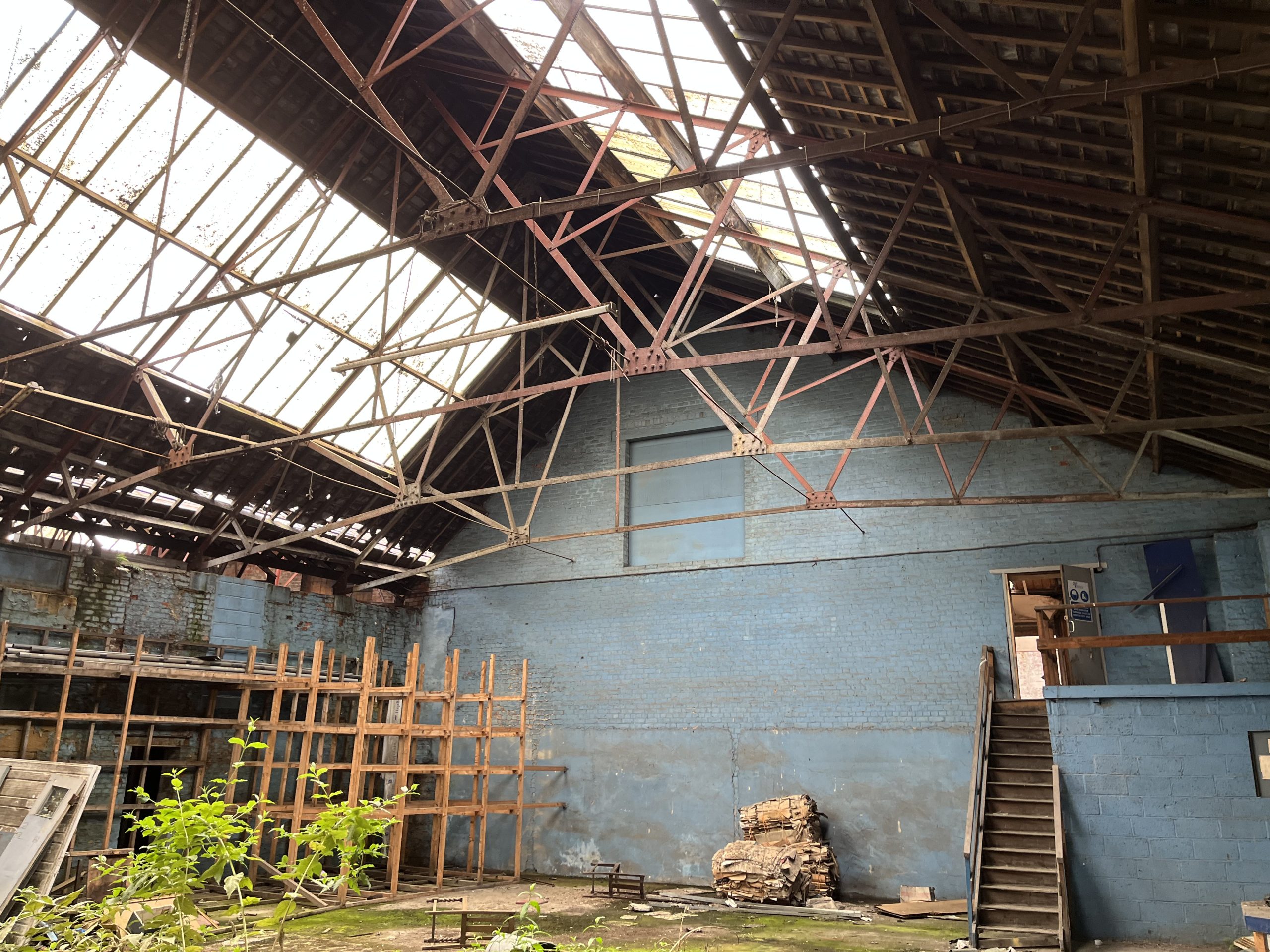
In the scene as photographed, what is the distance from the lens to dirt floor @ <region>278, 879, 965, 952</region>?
992 centimetres

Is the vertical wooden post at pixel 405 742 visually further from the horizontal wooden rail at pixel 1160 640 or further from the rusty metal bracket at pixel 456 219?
the horizontal wooden rail at pixel 1160 640

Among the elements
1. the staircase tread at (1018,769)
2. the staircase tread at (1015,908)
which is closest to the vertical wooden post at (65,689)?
the staircase tread at (1015,908)

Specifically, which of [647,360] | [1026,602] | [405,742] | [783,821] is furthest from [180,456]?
[1026,602]

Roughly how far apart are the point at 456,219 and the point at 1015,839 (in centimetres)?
947

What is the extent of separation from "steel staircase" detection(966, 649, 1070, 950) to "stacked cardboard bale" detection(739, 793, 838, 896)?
3.30m

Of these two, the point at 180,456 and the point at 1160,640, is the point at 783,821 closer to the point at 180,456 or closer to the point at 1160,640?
the point at 1160,640

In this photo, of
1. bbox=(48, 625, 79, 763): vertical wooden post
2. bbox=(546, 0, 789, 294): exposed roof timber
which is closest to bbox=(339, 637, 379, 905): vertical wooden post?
bbox=(48, 625, 79, 763): vertical wooden post

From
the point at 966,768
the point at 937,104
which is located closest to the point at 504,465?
the point at 966,768

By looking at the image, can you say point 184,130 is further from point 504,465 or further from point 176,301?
point 504,465

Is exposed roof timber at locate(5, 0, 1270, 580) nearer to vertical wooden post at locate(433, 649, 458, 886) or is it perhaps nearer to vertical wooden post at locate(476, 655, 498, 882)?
vertical wooden post at locate(433, 649, 458, 886)

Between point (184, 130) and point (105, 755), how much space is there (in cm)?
938

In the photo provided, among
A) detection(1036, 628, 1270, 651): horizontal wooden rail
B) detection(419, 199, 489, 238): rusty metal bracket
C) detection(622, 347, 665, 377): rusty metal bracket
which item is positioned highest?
detection(419, 199, 489, 238): rusty metal bracket

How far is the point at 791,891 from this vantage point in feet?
43.6

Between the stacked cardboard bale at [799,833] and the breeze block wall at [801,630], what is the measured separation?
Result: 515 mm
